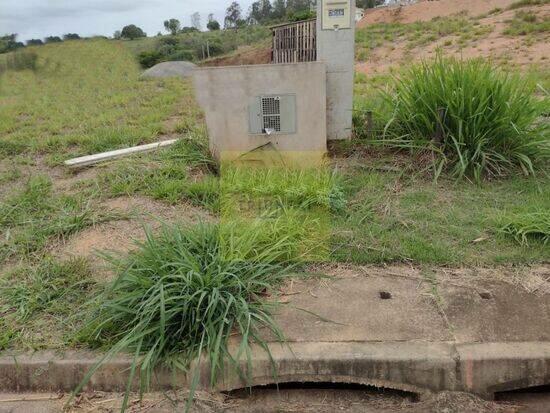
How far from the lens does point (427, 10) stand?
34.4 m

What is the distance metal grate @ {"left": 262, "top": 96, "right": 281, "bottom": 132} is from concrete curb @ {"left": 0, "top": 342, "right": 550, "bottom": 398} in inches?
89.3

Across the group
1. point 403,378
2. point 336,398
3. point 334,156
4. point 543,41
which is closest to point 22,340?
point 336,398

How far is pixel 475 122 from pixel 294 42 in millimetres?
11110

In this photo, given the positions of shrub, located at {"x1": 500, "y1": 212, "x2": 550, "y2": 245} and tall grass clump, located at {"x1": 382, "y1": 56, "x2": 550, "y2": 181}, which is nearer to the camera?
shrub, located at {"x1": 500, "y1": 212, "x2": 550, "y2": 245}

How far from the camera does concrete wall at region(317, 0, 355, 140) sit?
13.9 feet

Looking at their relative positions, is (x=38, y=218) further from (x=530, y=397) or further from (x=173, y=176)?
(x=530, y=397)

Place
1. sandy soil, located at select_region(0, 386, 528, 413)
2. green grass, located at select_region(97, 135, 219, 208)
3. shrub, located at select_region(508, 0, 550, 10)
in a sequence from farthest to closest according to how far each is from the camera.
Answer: shrub, located at select_region(508, 0, 550, 10) < green grass, located at select_region(97, 135, 219, 208) < sandy soil, located at select_region(0, 386, 528, 413)

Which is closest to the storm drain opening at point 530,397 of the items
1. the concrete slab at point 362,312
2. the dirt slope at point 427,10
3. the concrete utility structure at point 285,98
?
the concrete slab at point 362,312

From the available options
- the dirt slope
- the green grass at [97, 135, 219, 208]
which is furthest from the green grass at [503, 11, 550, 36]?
the green grass at [97, 135, 219, 208]

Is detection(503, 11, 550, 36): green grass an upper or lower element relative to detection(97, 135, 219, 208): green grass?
upper

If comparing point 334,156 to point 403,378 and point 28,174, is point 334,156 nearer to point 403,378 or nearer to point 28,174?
point 403,378

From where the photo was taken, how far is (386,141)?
419cm

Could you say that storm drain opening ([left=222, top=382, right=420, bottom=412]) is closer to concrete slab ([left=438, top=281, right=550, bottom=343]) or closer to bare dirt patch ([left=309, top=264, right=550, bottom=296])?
concrete slab ([left=438, top=281, right=550, bottom=343])

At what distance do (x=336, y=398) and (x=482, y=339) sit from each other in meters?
0.72
